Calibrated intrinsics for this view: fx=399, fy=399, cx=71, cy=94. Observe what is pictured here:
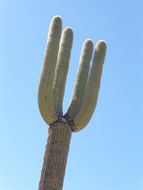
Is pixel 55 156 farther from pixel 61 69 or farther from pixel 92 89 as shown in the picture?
pixel 61 69

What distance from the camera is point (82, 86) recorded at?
9.68 m

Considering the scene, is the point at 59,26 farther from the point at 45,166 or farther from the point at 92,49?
the point at 45,166

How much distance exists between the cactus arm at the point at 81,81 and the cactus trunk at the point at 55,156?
0.48 meters

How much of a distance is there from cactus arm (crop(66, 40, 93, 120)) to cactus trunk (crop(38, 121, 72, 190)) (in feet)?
1.57

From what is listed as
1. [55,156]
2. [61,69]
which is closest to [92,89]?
[61,69]

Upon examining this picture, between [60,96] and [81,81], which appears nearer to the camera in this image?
[60,96]

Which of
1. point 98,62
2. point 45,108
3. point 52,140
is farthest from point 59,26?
point 52,140

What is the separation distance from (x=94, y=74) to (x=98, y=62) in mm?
388

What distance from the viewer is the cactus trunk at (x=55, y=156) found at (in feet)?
27.1

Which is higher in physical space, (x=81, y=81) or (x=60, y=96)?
(x=81, y=81)

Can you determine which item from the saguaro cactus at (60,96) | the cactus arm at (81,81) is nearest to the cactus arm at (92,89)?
the saguaro cactus at (60,96)

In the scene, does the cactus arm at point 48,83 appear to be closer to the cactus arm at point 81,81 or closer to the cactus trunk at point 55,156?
Answer: the cactus trunk at point 55,156

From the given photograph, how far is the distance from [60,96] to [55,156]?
144 centimetres

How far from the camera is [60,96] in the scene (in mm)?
9164
